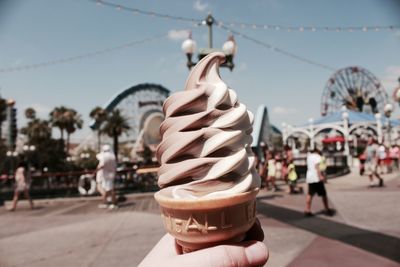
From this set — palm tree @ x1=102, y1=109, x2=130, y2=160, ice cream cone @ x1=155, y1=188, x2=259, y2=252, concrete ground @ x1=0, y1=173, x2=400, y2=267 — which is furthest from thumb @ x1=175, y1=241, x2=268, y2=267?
palm tree @ x1=102, y1=109, x2=130, y2=160

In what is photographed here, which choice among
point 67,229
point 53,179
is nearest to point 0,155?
point 53,179

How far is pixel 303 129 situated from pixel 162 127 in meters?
32.7

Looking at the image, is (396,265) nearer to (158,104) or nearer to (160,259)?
(160,259)

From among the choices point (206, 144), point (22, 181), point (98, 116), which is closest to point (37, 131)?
point (98, 116)

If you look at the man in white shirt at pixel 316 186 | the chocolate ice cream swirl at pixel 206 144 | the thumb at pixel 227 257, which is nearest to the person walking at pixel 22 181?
the man in white shirt at pixel 316 186

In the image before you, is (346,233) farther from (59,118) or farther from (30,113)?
(30,113)

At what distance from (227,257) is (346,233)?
351 centimetres

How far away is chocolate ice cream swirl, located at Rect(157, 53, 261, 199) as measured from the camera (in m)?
1.59

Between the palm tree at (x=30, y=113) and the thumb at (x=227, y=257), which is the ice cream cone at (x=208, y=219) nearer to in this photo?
the thumb at (x=227, y=257)

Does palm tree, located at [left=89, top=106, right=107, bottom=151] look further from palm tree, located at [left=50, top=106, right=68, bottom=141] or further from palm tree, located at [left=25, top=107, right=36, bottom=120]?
palm tree, located at [left=25, top=107, right=36, bottom=120]

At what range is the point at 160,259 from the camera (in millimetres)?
1461

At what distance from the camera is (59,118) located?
39.4m

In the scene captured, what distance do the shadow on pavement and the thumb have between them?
2.54 m

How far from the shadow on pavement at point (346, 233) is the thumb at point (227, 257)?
2544 millimetres
